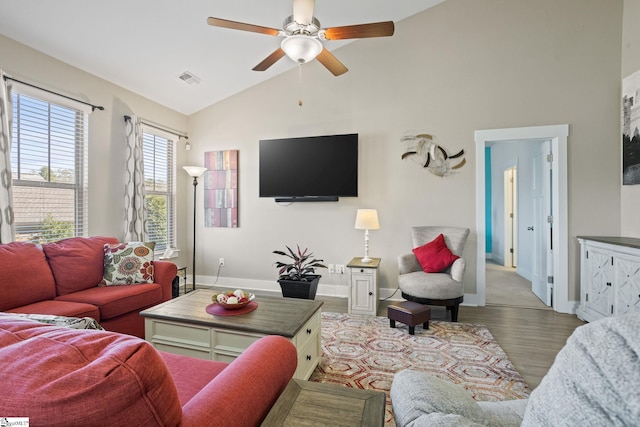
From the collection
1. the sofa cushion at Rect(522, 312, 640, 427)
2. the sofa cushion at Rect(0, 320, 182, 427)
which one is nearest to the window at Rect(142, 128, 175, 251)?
the sofa cushion at Rect(0, 320, 182, 427)

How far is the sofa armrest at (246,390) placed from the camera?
83 cm

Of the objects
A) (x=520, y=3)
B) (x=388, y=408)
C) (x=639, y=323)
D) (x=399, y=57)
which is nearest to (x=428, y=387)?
(x=639, y=323)

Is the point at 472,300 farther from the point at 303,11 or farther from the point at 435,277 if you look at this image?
the point at 303,11

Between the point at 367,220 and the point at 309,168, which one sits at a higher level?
the point at 309,168

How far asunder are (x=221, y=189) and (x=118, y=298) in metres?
2.42

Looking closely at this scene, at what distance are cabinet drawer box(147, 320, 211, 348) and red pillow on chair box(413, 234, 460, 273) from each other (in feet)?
8.33

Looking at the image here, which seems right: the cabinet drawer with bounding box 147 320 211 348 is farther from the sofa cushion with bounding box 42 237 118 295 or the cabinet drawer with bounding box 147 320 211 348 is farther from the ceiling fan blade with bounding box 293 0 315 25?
the ceiling fan blade with bounding box 293 0 315 25

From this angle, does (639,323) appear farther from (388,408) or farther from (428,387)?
(388,408)

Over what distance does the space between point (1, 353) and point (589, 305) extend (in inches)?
171

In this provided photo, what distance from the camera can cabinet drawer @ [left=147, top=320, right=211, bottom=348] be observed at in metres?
1.95

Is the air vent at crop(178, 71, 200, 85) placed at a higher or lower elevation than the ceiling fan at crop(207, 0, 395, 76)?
higher

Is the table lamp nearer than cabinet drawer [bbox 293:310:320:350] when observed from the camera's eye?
No

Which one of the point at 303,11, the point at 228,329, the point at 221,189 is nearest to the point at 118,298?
the point at 228,329

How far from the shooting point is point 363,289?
347cm
